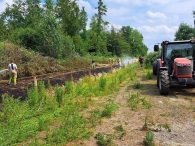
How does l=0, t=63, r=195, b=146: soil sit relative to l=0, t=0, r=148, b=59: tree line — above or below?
below

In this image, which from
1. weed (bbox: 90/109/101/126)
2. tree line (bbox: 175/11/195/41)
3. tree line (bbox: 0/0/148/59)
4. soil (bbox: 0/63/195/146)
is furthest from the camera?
tree line (bbox: 175/11/195/41)

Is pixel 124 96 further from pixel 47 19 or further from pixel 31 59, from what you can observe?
pixel 47 19

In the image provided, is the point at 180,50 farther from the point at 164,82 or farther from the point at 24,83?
the point at 24,83

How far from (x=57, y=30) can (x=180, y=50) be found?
17.3 metres

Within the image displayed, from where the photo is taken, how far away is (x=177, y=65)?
8.02 m

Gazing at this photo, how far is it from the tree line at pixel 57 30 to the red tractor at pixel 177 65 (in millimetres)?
15661

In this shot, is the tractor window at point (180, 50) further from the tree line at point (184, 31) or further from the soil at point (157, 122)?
the tree line at point (184, 31)

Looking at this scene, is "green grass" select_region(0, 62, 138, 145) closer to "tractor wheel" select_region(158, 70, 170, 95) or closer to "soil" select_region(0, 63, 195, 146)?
"soil" select_region(0, 63, 195, 146)

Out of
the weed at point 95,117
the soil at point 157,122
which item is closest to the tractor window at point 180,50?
the soil at point 157,122

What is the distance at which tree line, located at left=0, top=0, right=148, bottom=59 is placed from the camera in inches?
935

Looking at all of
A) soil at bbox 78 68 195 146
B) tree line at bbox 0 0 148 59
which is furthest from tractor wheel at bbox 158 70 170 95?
tree line at bbox 0 0 148 59

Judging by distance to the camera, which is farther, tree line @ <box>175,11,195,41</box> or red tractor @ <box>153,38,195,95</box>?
tree line @ <box>175,11,195,41</box>

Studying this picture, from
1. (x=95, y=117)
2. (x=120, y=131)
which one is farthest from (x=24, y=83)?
(x=120, y=131)

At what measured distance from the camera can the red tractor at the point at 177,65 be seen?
7977mm
